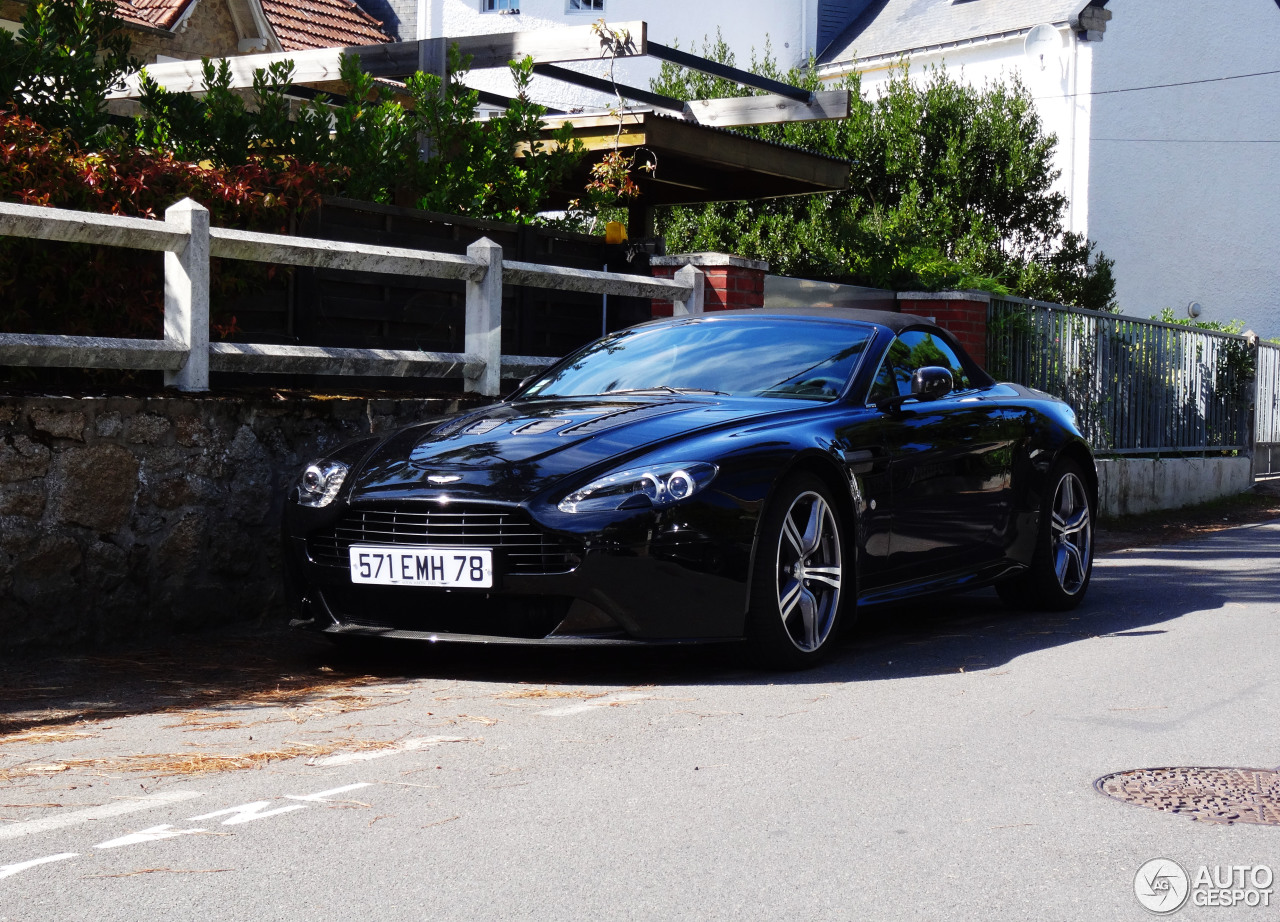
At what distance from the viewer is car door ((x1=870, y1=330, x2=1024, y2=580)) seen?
689 cm

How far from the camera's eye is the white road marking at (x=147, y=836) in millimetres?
3770

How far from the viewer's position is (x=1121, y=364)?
1678 cm

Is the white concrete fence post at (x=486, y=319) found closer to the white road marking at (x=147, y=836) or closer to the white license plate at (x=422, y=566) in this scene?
the white license plate at (x=422, y=566)

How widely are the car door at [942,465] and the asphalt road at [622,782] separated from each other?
450 mm

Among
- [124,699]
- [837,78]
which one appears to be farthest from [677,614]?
[837,78]

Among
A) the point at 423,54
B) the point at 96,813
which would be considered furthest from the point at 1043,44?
the point at 96,813

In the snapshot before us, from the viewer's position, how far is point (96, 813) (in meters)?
4.05

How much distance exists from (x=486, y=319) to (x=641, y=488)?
3.35m

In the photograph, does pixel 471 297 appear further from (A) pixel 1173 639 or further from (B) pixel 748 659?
(A) pixel 1173 639

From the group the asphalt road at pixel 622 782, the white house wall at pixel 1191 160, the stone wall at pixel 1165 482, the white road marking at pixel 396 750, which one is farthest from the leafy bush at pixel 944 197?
the white road marking at pixel 396 750

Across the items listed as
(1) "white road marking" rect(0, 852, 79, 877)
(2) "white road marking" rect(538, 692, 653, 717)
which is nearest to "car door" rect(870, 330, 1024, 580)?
(2) "white road marking" rect(538, 692, 653, 717)

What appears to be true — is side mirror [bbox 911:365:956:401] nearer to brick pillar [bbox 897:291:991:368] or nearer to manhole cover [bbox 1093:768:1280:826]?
manhole cover [bbox 1093:768:1280:826]

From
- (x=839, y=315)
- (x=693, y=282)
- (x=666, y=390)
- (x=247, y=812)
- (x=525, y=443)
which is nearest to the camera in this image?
(x=247, y=812)

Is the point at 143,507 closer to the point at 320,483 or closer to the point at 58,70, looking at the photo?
the point at 320,483
